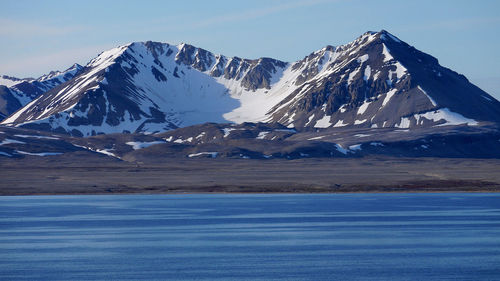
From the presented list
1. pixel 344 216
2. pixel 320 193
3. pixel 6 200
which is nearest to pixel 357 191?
pixel 320 193

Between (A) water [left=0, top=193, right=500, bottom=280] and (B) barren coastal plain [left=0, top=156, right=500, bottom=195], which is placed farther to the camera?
(B) barren coastal plain [left=0, top=156, right=500, bottom=195]

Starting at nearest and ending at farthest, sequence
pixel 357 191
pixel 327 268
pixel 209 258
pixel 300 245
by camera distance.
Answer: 1. pixel 327 268
2. pixel 209 258
3. pixel 300 245
4. pixel 357 191

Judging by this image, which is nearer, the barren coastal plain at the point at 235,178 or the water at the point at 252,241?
the water at the point at 252,241

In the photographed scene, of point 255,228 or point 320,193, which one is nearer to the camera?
point 255,228

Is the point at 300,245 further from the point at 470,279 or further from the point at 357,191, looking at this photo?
the point at 357,191
